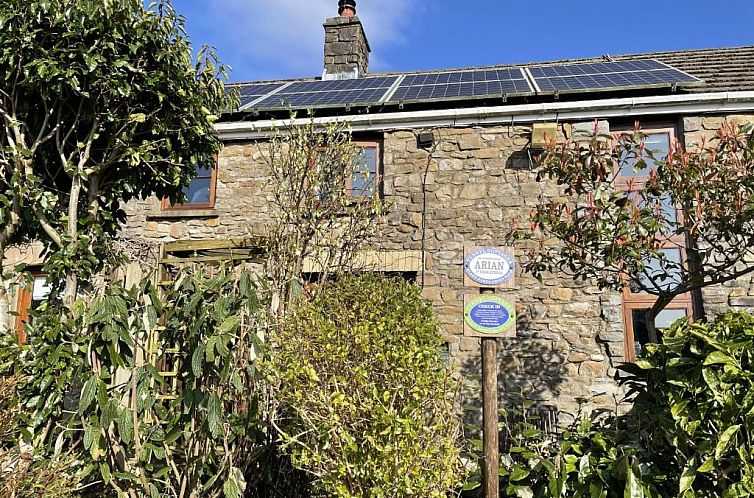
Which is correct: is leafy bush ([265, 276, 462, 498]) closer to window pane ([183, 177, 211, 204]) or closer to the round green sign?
the round green sign

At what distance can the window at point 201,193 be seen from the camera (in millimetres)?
7719

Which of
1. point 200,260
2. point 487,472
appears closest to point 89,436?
point 487,472

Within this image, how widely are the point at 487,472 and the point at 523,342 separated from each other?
121 inches

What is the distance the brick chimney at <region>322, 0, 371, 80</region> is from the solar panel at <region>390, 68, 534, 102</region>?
1533 millimetres

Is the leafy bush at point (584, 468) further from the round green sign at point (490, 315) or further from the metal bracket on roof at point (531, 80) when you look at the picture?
the metal bracket on roof at point (531, 80)

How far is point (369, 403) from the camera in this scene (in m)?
3.05

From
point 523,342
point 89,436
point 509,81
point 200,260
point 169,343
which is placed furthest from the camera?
point 509,81

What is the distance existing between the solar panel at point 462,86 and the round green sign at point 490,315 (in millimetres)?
4124

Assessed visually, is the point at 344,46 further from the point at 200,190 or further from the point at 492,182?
the point at 492,182

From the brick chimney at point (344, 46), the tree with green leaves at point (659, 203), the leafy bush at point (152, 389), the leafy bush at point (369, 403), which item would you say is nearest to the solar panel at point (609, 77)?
the tree with green leaves at point (659, 203)

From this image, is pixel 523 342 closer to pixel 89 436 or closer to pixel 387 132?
pixel 387 132

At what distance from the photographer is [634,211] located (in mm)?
4348

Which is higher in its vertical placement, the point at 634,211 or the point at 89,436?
the point at 634,211

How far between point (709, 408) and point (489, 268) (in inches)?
59.0
